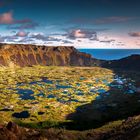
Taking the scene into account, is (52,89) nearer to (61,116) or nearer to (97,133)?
(61,116)

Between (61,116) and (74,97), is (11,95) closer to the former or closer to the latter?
(74,97)

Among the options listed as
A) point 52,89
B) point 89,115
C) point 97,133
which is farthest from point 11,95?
point 97,133

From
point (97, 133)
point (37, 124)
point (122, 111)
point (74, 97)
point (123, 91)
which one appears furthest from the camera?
point (123, 91)

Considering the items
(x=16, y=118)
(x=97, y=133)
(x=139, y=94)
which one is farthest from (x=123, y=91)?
(x=97, y=133)

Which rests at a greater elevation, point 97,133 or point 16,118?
point 97,133

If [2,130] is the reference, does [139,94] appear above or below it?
below

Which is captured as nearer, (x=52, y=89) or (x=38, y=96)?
(x=38, y=96)

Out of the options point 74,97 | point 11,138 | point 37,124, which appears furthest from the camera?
point 74,97

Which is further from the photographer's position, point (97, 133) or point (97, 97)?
point (97, 97)

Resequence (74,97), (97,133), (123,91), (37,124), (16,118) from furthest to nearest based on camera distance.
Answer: (123,91)
(74,97)
(16,118)
(37,124)
(97,133)
